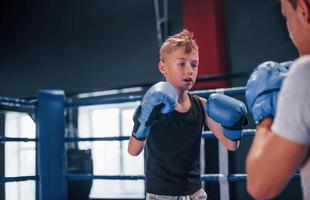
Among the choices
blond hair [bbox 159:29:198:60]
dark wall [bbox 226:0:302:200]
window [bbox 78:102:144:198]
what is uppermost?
dark wall [bbox 226:0:302:200]

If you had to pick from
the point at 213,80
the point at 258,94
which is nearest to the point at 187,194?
the point at 258,94

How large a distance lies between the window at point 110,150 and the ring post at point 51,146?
3228mm

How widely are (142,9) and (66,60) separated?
128 cm

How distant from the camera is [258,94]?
84cm

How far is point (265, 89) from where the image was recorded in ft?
2.71

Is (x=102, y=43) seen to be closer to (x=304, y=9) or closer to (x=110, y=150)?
(x=110, y=150)

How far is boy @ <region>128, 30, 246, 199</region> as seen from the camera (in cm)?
143

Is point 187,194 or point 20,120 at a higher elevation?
point 20,120

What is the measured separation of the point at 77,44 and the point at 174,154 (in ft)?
13.5

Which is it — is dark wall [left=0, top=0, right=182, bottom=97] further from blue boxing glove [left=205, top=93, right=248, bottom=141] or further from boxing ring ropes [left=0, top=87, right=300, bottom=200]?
blue boxing glove [left=205, top=93, right=248, bottom=141]

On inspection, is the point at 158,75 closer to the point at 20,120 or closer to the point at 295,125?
the point at 20,120

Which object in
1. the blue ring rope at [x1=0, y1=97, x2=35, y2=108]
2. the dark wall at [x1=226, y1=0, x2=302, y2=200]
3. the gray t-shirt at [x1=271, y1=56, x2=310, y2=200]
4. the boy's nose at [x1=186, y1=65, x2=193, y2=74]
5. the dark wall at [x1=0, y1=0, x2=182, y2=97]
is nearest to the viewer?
the gray t-shirt at [x1=271, y1=56, x2=310, y2=200]

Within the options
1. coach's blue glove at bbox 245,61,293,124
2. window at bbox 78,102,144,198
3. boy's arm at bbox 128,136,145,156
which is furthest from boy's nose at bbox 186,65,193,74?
window at bbox 78,102,144,198

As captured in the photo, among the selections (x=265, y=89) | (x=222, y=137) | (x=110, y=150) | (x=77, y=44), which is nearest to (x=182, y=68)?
(x=222, y=137)
